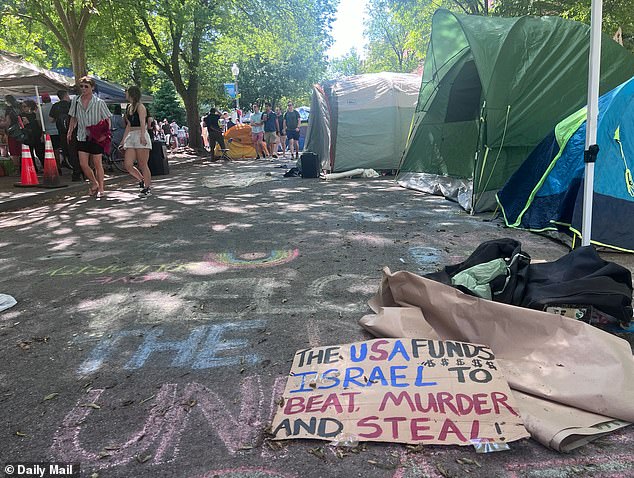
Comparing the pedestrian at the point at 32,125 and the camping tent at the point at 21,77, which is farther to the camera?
the pedestrian at the point at 32,125

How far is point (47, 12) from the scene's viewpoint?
13.9 m

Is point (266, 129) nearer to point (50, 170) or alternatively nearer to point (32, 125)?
point (32, 125)

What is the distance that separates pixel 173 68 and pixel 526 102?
14102 mm

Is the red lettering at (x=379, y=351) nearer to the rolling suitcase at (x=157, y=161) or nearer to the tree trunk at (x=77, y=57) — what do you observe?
the rolling suitcase at (x=157, y=161)

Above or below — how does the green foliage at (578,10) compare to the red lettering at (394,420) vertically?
above

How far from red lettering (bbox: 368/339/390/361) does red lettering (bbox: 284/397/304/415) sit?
428 mm

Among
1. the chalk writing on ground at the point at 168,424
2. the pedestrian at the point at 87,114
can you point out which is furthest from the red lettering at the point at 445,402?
the pedestrian at the point at 87,114

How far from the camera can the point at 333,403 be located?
2043 millimetres

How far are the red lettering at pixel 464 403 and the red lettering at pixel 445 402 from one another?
0.02 m

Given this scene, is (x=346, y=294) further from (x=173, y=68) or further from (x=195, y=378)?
(x=173, y=68)

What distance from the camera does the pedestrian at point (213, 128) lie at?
15.8 meters

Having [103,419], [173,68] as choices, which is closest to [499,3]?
[173,68]

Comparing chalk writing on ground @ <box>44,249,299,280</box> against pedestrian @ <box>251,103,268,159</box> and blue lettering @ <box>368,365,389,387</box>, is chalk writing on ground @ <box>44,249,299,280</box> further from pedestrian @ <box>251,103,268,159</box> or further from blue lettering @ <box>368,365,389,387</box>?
pedestrian @ <box>251,103,268,159</box>

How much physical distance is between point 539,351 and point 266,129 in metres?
15.7
